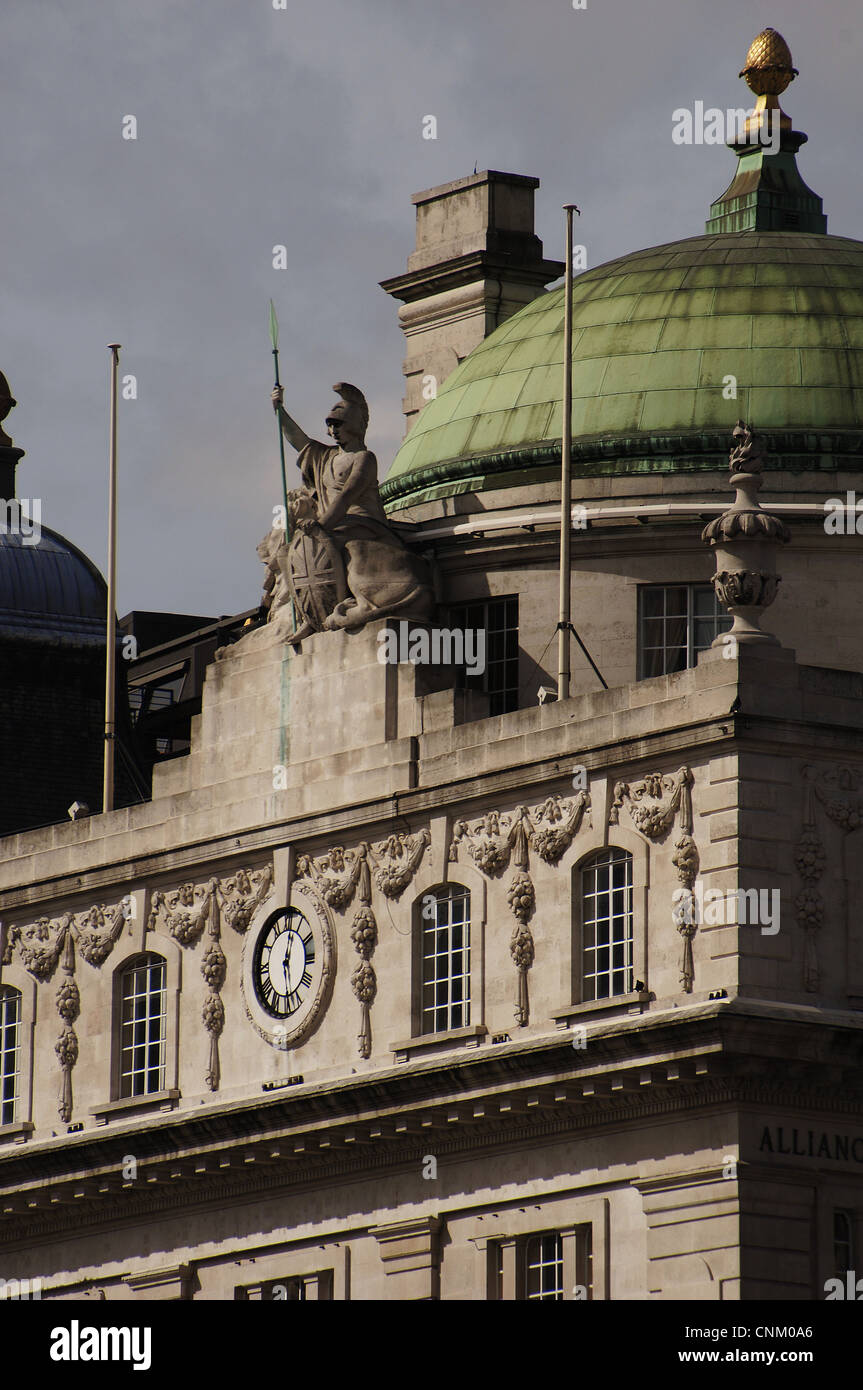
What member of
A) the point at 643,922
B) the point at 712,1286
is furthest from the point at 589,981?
the point at 712,1286

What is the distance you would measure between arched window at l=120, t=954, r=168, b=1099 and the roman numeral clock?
2.29m

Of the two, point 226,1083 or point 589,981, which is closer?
point 589,981

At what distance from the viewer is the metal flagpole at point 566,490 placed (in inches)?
2450

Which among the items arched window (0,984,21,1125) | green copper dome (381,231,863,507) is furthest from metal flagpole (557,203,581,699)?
arched window (0,984,21,1125)

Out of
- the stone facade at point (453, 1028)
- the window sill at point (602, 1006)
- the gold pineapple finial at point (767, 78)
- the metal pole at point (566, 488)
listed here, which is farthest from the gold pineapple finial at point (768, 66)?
the window sill at point (602, 1006)

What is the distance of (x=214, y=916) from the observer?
64188 millimetres

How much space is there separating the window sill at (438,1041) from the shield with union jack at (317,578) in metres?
7.75

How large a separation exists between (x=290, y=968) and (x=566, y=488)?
8.98m

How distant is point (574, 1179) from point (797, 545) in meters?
12.6

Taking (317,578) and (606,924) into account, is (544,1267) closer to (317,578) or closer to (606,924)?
(606,924)
